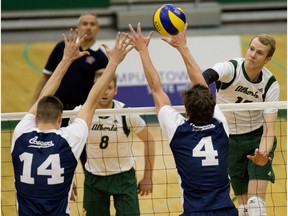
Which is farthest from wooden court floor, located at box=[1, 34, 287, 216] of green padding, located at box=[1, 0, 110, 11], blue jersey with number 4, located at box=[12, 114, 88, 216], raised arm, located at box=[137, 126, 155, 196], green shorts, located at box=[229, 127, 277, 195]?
blue jersey with number 4, located at box=[12, 114, 88, 216]

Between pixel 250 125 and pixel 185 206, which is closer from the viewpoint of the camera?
pixel 185 206

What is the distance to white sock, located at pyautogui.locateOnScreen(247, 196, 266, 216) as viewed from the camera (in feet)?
24.1

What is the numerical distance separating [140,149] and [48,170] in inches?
232

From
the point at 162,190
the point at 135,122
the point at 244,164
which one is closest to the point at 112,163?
the point at 135,122

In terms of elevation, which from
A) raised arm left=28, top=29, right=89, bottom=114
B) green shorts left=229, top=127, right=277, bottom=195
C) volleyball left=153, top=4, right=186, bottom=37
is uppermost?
volleyball left=153, top=4, right=186, bottom=37

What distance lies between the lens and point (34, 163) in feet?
18.6

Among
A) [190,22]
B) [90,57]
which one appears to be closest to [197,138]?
[90,57]

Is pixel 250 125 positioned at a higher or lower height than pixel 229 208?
higher

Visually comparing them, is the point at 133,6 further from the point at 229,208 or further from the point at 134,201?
the point at 229,208

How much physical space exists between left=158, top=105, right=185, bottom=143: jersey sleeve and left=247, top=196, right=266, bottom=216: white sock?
187 centimetres

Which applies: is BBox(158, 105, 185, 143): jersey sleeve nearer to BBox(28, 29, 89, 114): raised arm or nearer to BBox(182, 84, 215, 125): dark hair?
BBox(182, 84, 215, 125): dark hair

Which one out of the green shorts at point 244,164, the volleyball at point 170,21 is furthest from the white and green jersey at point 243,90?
the volleyball at point 170,21

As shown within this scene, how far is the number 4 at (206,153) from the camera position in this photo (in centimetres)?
573

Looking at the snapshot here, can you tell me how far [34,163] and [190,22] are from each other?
12.0m
